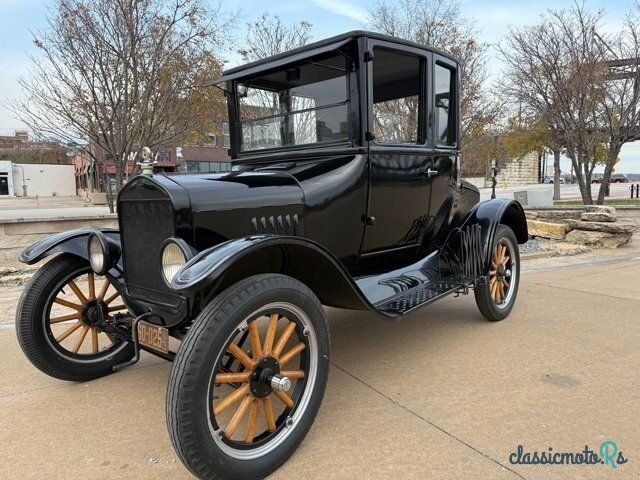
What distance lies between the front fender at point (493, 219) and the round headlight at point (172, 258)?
8.10ft

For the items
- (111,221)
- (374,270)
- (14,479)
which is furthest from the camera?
(111,221)

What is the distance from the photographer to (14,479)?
199cm

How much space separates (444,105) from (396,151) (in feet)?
2.64

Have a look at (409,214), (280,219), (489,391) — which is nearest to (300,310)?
(280,219)

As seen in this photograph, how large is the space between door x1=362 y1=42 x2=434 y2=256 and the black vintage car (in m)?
0.01

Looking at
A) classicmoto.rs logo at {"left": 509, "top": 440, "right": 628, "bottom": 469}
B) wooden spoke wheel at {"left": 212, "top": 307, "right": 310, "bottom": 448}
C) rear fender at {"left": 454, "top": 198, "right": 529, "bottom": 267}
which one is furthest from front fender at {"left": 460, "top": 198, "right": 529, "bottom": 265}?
wooden spoke wheel at {"left": 212, "top": 307, "right": 310, "bottom": 448}

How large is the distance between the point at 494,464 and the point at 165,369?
2.11 m

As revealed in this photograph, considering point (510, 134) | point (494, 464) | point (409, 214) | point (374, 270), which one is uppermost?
point (510, 134)

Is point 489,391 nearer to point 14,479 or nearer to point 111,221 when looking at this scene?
point 14,479

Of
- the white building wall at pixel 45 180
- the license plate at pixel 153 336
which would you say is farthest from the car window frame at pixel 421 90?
the white building wall at pixel 45 180

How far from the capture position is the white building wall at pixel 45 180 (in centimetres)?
5000

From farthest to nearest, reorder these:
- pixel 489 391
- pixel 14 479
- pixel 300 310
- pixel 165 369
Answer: pixel 165 369 → pixel 489 391 → pixel 300 310 → pixel 14 479

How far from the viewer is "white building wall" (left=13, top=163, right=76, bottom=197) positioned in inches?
1969

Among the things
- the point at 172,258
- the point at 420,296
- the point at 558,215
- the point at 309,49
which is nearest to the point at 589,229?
the point at 558,215
